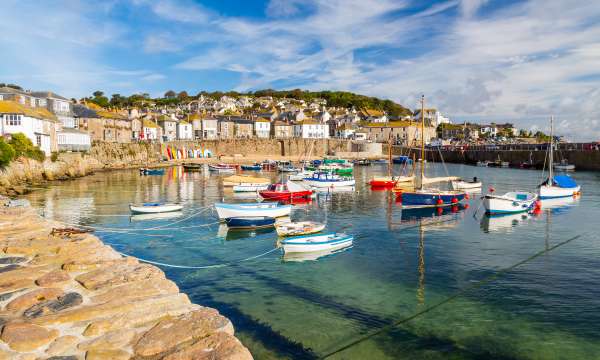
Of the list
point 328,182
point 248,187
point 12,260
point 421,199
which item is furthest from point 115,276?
point 328,182

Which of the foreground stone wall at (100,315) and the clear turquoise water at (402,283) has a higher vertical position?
the foreground stone wall at (100,315)

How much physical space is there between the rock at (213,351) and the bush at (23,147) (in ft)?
193

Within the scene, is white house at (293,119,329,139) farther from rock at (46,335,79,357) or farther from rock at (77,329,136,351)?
rock at (46,335,79,357)

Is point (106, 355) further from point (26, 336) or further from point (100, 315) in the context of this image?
point (26, 336)

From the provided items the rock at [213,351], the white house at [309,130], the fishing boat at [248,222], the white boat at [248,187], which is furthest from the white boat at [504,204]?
the white house at [309,130]

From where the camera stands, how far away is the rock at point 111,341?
6707 millimetres

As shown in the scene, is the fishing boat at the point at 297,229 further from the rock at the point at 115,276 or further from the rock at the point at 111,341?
the rock at the point at 111,341

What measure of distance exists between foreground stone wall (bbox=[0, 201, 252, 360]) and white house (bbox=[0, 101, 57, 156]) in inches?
2257

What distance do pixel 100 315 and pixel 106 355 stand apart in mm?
1333

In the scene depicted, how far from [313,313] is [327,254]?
804 centimetres

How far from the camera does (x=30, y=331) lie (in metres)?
6.99

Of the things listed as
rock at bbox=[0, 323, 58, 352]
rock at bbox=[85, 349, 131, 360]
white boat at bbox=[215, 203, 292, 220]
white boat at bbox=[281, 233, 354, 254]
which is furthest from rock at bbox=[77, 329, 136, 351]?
white boat at bbox=[215, 203, 292, 220]

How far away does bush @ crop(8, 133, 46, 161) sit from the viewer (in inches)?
2153

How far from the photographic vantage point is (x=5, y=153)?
49.2m
